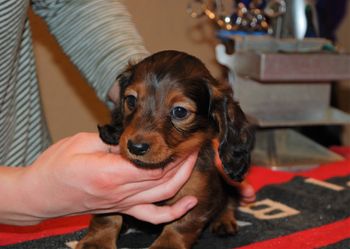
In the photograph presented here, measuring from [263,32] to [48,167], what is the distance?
4.80 feet

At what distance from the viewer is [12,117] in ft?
5.11

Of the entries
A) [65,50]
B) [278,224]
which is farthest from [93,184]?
[65,50]

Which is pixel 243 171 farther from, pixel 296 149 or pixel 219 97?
pixel 296 149

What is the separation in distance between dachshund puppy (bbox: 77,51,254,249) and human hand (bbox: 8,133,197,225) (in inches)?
1.3

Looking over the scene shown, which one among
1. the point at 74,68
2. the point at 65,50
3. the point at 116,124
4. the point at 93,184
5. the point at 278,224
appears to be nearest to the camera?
the point at 93,184

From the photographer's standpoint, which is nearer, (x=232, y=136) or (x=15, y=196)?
(x=15, y=196)

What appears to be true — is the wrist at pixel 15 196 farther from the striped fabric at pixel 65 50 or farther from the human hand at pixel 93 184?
the striped fabric at pixel 65 50

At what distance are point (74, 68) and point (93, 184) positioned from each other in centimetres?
172

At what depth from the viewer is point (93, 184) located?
39.9 inches

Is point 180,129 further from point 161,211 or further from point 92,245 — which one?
point 92,245

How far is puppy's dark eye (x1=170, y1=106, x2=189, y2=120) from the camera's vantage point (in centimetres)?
117

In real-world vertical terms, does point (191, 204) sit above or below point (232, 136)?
below

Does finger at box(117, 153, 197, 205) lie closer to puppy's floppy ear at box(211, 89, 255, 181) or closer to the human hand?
the human hand

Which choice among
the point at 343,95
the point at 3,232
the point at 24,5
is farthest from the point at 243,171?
the point at 343,95
